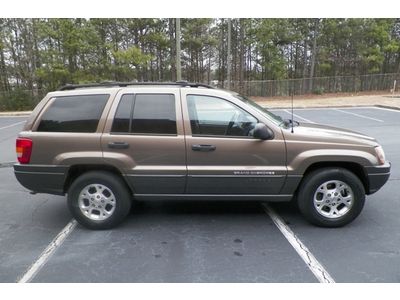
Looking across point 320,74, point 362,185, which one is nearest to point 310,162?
point 362,185

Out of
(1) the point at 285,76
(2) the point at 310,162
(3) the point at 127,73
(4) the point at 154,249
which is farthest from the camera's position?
(1) the point at 285,76

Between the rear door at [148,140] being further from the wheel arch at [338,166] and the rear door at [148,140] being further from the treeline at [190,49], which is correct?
the treeline at [190,49]

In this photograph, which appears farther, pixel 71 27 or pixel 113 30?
pixel 113 30

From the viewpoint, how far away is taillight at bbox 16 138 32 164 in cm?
377

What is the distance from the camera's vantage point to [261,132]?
3.58m

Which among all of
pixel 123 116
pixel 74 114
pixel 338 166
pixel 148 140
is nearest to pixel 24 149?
pixel 74 114

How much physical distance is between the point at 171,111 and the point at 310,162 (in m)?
1.73

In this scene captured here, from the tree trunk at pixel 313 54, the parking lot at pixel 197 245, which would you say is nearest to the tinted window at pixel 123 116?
the parking lot at pixel 197 245

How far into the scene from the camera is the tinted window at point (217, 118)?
3.72 m

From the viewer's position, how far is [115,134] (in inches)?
147

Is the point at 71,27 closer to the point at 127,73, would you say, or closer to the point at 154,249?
the point at 127,73

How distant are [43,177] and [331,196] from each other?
3465 mm

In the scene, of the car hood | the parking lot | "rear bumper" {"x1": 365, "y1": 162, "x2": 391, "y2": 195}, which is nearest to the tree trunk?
the parking lot

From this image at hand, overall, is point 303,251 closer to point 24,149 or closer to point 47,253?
point 47,253
